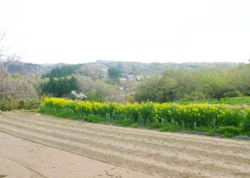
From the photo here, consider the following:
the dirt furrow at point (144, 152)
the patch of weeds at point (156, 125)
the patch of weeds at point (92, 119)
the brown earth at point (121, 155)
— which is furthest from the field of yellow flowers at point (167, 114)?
the dirt furrow at point (144, 152)

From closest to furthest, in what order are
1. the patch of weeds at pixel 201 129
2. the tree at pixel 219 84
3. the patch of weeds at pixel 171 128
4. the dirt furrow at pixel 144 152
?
the dirt furrow at pixel 144 152 → the patch of weeds at pixel 201 129 → the patch of weeds at pixel 171 128 → the tree at pixel 219 84

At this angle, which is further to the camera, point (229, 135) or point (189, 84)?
point (189, 84)

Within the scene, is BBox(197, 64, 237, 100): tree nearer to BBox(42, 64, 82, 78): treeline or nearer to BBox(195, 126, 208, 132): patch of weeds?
BBox(195, 126, 208, 132): patch of weeds

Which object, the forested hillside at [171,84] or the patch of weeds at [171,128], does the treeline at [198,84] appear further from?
the patch of weeds at [171,128]

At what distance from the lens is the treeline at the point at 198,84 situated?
32.0 metres

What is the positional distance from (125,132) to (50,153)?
130 inches

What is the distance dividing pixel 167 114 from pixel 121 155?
4.53 m

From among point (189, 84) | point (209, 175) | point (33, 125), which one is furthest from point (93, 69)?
point (209, 175)

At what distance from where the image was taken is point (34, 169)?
566cm

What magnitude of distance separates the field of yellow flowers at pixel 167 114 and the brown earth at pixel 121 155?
4.06 ft

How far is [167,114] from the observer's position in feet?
34.9

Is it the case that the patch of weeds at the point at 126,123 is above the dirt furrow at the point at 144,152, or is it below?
below

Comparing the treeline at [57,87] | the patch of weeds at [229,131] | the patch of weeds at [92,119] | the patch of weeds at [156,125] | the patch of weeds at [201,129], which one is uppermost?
the patch of weeds at [229,131]

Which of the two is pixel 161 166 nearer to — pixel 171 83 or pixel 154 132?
pixel 154 132
